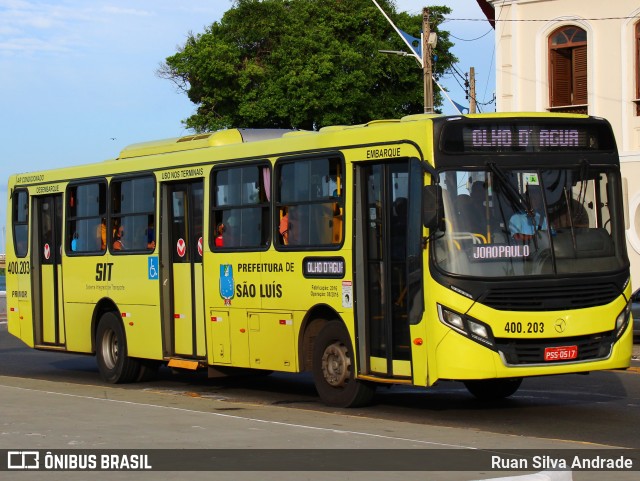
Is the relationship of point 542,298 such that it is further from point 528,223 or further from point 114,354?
point 114,354

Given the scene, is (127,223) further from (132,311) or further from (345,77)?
(345,77)

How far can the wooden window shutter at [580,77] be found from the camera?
32969mm

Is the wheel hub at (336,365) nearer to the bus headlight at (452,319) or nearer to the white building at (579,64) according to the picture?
the bus headlight at (452,319)

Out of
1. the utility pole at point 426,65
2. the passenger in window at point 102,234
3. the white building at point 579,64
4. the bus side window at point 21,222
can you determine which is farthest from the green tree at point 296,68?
the passenger in window at point 102,234

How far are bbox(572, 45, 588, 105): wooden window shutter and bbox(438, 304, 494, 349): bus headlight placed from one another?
68.2 feet

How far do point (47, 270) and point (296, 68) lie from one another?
3633 cm

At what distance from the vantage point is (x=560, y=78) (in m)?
33.6

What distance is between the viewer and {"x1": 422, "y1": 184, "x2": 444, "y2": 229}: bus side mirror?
13.3 metres

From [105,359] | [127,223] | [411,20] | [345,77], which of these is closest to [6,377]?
[105,359]

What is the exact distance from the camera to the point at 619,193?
14297mm

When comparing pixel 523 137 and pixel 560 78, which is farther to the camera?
pixel 560 78

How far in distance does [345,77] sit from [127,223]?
37.6 m

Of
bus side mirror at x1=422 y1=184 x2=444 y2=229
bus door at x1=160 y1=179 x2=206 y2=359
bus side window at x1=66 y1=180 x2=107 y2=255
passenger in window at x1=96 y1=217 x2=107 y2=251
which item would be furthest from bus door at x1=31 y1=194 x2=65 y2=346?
bus side mirror at x1=422 y1=184 x2=444 y2=229

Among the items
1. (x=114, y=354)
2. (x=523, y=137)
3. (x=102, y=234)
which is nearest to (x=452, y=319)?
(x=523, y=137)
